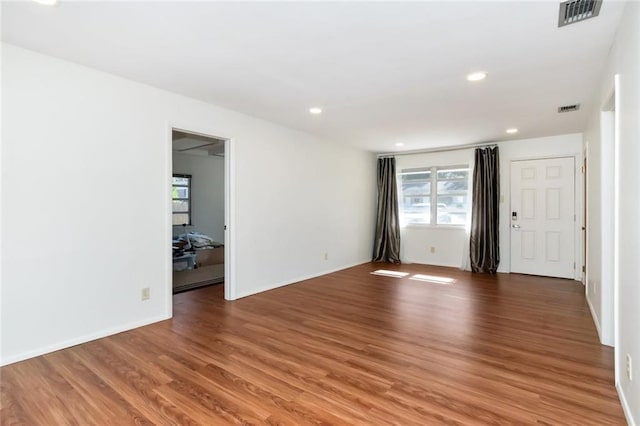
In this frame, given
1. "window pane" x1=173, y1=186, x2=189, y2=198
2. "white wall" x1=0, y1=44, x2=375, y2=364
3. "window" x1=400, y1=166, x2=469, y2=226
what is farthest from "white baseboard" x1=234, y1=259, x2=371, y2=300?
"window pane" x1=173, y1=186, x2=189, y2=198

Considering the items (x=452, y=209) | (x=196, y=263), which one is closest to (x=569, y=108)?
(x=452, y=209)

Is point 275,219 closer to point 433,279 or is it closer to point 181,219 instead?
point 433,279

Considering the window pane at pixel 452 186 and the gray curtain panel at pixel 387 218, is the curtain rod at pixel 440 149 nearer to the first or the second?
the gray curtain panel at pixel 387 218

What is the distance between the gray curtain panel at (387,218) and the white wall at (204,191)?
3962 mm

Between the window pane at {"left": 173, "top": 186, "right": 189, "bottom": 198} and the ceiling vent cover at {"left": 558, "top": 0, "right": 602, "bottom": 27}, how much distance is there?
726 centimetres

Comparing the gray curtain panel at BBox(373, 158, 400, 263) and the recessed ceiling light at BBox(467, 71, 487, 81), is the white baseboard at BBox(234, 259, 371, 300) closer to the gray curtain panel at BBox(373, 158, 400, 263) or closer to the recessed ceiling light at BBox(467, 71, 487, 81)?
the gray curtain panel at BBox(373, 158, 400, 263)

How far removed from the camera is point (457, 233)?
661 centimetres

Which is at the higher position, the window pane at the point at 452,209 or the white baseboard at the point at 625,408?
the window pane at the point at 452,209

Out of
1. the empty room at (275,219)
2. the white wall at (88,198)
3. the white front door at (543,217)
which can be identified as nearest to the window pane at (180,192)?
the empty room at (275,219)

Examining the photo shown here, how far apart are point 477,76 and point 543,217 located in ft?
12.7

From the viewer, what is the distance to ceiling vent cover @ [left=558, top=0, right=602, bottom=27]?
1.97 m

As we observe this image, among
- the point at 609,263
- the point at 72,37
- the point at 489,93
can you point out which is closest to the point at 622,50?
the point at 489,93

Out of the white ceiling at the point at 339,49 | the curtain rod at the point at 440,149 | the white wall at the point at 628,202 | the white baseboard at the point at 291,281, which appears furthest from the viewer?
the curtain rod at the point at 440,149

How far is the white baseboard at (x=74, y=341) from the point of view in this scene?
98.5 inches
